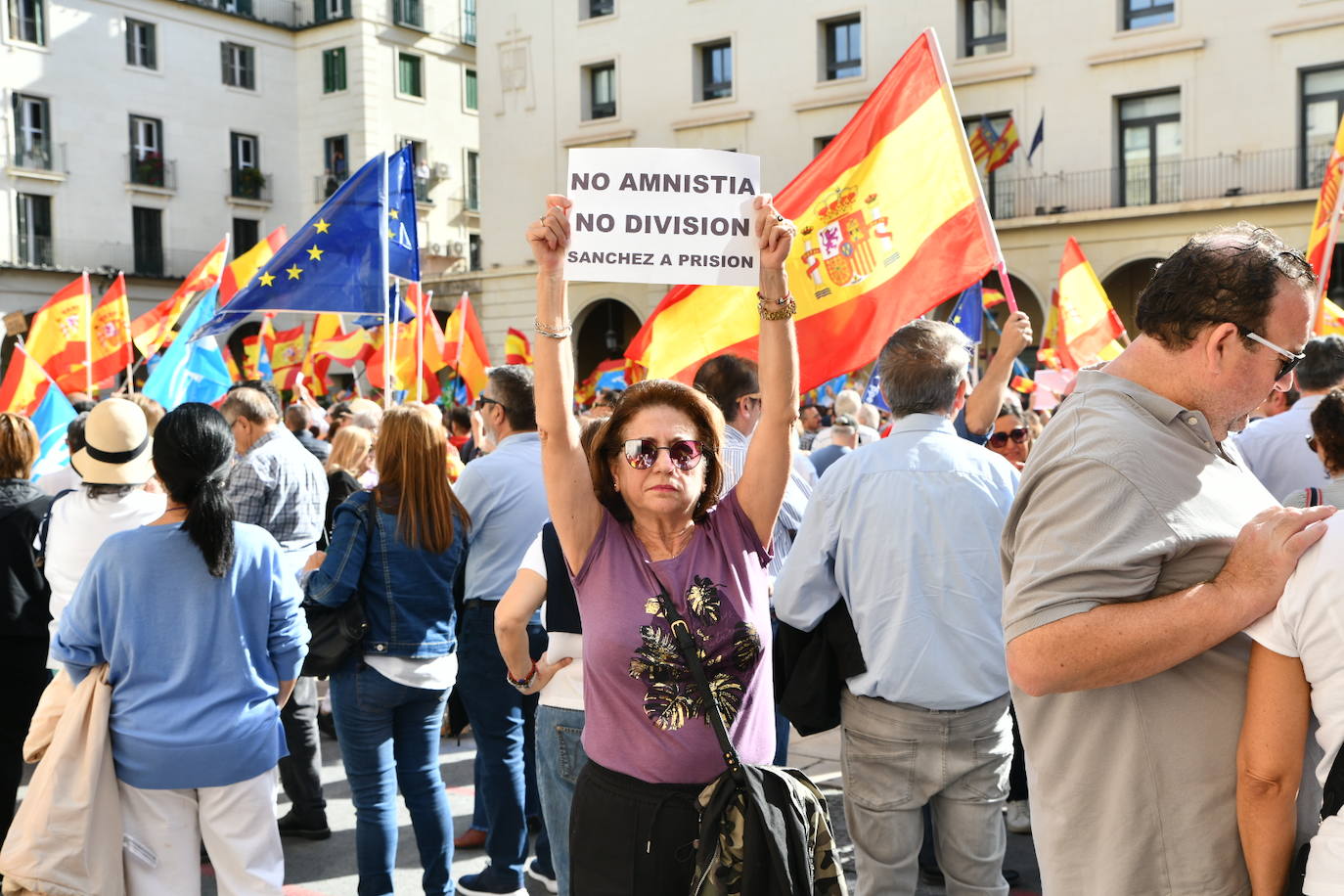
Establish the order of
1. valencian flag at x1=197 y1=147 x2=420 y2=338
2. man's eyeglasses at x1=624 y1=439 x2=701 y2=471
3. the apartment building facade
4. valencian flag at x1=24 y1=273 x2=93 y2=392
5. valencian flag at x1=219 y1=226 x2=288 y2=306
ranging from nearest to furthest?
man's eyeglasses at x1=624 y1=439 x2=701 y2=471
valencian flag at x1=197 y1=147 x2=420 y2=338
valencian flag at x1=24 y1=273 x2=93 y2=392
valencian flag at x1=219 y1=226 x2=288 y2=306
the apartment building facade

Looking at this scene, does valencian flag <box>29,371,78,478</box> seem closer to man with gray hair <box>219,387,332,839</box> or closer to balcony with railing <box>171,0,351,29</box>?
man with gray hair <box>219,387,332,839</box>

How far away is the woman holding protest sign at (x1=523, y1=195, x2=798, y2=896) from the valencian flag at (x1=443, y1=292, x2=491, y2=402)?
13974 millimetres

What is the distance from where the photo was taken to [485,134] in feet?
107

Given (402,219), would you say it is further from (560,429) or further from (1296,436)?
(560,429)

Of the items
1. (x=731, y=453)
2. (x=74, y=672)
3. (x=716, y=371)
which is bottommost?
(x=74, y=672)

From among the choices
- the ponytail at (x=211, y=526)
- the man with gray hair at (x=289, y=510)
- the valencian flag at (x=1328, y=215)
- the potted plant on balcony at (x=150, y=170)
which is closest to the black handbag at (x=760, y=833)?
the ponytail at (x=211, y=526)

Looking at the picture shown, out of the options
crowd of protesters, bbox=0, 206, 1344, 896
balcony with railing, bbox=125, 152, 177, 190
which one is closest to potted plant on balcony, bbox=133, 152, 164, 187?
balcony with railing, bbox=125, 152, 177, 190

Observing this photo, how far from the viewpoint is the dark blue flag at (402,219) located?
32.3 feet

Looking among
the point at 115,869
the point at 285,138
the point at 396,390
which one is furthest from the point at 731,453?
the point at 285,138

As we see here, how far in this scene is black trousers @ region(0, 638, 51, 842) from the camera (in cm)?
514

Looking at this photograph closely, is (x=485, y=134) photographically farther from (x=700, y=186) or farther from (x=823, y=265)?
(x=700, y=186)

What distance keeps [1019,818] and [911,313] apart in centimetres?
218

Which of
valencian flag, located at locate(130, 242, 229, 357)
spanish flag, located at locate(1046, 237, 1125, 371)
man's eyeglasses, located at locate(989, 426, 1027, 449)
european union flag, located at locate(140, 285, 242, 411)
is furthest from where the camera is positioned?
valencian flag, located at locate(130, 242, 229, 357)

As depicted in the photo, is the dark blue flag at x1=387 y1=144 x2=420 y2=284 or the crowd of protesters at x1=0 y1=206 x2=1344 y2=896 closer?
the crowd of protesters at x1=0 y1=206 x2=1344 y2=896
